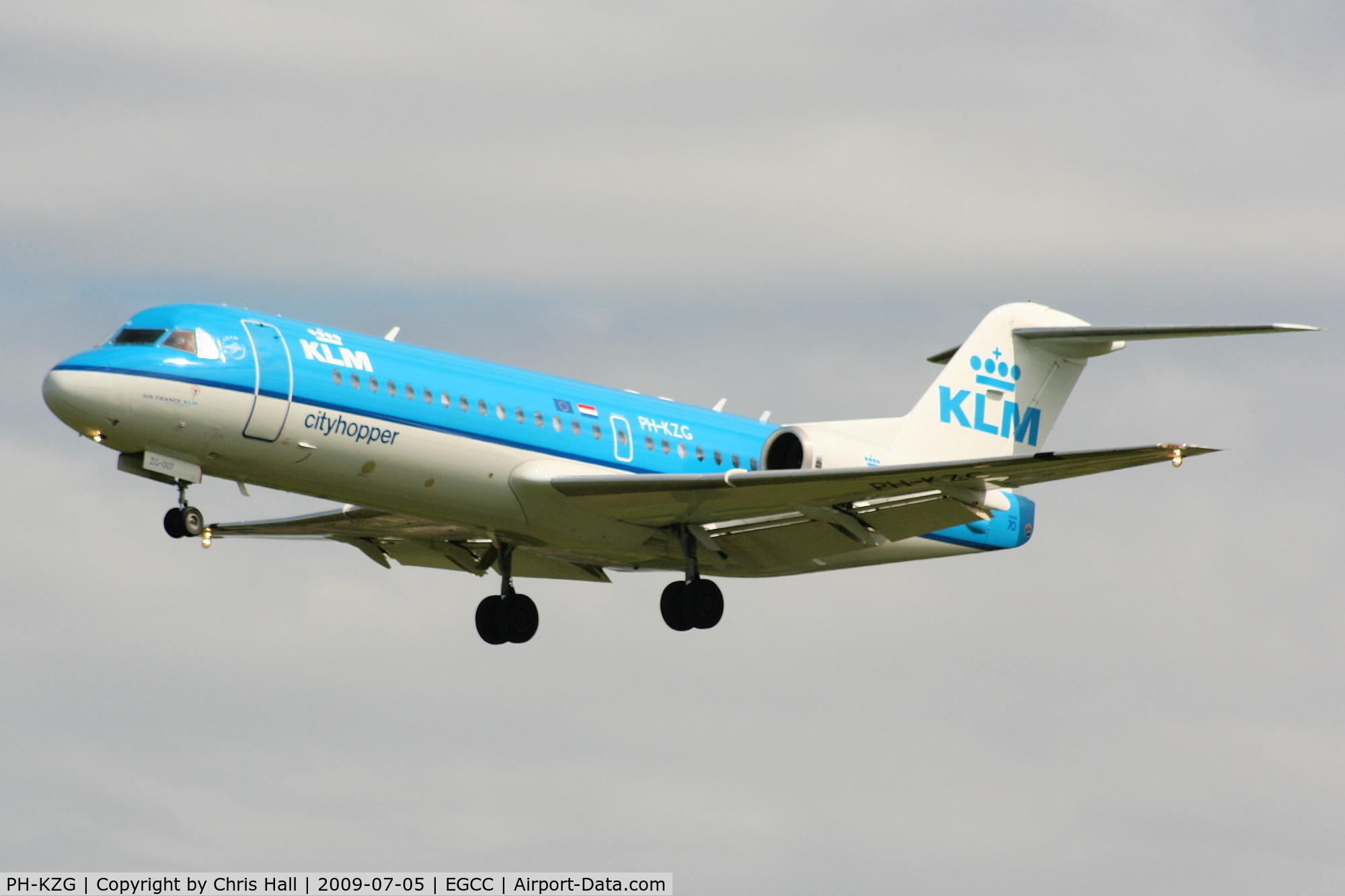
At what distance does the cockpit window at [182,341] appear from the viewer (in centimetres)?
2300

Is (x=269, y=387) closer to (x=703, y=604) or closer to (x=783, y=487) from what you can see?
(x=783, y=487)

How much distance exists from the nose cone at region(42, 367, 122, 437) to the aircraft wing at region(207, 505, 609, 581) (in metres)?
5.28

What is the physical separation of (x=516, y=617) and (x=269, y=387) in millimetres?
7021

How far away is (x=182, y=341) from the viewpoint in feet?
75.7

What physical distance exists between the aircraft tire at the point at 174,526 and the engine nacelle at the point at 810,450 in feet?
28.6

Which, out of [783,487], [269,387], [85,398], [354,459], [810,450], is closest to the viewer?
[85,398]

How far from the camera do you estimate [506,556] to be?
2848 cm

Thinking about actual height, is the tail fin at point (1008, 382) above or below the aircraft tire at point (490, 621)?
above

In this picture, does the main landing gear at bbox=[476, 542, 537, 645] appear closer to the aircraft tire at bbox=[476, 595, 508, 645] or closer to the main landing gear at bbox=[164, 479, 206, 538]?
the aircraft tire at bbox=[476, 595, 508, 645]

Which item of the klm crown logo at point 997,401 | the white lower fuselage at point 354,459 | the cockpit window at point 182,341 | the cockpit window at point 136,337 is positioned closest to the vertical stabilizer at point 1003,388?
the klm crown logo at point 997,401

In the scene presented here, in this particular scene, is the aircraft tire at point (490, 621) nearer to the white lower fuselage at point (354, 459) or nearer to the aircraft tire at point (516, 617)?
the aircraft tire at point (516, 617)

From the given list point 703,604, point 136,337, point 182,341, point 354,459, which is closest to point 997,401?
point 703,604

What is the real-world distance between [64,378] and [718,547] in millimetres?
9397

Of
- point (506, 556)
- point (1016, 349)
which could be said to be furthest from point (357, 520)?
point (1016, 349)
